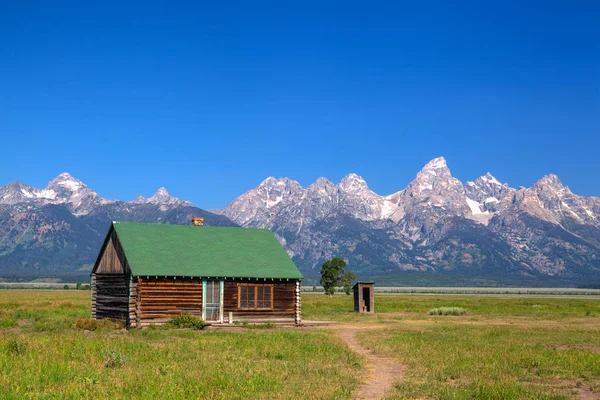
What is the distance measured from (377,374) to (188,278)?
2510 cm

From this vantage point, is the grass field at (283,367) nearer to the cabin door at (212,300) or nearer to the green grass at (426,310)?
the cabin door at (212,300)

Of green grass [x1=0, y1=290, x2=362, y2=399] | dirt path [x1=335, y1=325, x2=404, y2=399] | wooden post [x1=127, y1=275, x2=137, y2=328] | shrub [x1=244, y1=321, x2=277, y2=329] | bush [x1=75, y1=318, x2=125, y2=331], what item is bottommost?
dirt path [x1=335, y1=325, x2=404, y2=399]

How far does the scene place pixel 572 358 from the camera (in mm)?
28031

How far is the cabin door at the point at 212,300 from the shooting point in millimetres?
47469

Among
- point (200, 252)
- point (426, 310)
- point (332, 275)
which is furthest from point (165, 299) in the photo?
point (332, 275)

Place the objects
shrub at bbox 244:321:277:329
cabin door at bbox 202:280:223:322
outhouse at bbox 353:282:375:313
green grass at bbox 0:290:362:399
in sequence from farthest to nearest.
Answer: outhouse at bbox 353:282:375:313, cabin door at bbox 202:280:223:322, shrub at bbox 244:321:277:329, green grass at bbox 0:290:362:399

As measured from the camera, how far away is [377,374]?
24141 millimetres

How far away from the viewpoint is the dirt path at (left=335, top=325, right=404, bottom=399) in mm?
20219

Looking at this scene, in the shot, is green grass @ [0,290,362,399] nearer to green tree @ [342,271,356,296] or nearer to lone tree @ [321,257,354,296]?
lone tree @ [321,257,354,296]

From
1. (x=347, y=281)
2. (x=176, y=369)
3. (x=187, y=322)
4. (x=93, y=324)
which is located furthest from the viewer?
(x=347, y=281)

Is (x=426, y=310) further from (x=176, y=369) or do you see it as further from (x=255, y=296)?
(x=176, y=369)

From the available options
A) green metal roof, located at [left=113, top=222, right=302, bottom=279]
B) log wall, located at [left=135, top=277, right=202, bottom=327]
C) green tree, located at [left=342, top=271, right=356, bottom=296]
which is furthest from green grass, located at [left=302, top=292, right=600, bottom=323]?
green tree, located at [left=342, top=271, right=356, bottom=296]

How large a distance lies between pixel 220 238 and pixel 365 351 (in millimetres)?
24224

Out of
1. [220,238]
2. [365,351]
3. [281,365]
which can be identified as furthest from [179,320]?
[281,365]
